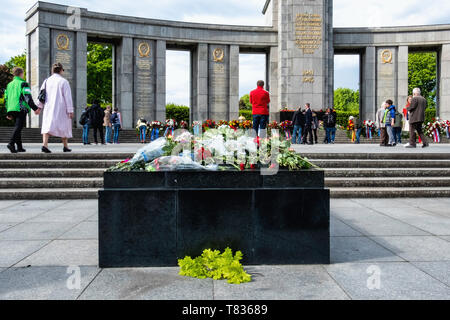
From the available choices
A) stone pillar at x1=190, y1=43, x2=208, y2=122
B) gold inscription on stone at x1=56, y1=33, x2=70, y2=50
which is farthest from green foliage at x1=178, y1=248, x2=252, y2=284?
stone pillar at x1=190, y1=43, x2=208, y2=122

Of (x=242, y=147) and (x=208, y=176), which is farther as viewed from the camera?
(x=242, y=147)

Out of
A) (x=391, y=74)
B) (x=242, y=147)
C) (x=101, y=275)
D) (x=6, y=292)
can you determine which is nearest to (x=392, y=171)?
(x=242, y=147)

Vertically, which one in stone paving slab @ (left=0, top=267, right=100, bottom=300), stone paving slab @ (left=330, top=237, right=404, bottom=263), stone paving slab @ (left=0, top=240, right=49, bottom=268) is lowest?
stone paving slab @ (left=0, top=267, right=100, bottom=300)

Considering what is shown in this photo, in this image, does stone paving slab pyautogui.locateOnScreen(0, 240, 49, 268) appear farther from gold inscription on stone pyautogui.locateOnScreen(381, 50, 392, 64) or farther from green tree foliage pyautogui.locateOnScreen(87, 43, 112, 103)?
green tree foliage pyautogui.locateOnScreen(87, 43, 112, 103)

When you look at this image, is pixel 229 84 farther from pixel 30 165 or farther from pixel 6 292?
pixel 6 292

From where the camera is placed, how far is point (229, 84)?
99.2 feet

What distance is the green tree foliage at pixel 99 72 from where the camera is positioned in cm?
4434

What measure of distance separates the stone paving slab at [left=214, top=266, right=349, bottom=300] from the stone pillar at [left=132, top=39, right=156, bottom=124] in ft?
85.0

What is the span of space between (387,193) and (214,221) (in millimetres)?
5427

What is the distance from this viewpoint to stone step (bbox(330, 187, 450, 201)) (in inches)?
316

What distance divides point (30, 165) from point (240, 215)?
23.8 ft

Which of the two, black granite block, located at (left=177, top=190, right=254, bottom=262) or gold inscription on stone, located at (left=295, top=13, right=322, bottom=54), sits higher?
gold inscription on stone, located at (left=295, top=13, right=322, bottom=54)

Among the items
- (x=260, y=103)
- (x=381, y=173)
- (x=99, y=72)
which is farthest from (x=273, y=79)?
(x=381, y=173)
